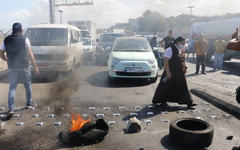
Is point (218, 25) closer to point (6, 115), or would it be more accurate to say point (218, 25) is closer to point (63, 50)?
point (63, 50)

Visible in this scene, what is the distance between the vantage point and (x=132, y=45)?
9992 mm

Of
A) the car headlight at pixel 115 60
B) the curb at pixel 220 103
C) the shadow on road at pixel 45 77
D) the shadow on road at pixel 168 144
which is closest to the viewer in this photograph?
the shadow on road at pixel 168 144

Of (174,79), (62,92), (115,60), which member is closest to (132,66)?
(115,60)

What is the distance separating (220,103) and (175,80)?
1.50m

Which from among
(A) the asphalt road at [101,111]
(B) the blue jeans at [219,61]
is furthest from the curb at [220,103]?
(B) the blue jeans at [219,61]

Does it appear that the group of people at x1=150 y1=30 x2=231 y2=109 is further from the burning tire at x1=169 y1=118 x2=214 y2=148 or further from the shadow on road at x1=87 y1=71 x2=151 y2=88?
the shadow on road at x1=87 y1=71 x2=151 y2=88

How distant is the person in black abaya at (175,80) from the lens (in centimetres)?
580

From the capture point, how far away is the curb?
18.9ft

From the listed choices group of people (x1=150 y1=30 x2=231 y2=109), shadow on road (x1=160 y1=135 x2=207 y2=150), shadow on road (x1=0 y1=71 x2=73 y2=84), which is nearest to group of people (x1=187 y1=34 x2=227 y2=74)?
group of people (x1=150 y1=30 x2=231 y2=109)

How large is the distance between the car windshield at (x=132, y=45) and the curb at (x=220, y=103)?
3059 millimetres

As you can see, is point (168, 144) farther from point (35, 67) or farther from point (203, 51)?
point (203, 51)

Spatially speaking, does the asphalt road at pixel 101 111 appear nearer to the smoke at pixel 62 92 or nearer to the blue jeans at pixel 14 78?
the smoke at pixel 62 92

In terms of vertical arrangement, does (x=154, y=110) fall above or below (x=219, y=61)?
below

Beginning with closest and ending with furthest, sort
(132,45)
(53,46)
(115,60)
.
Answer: (115,60) → (53,46) → (132,45)
